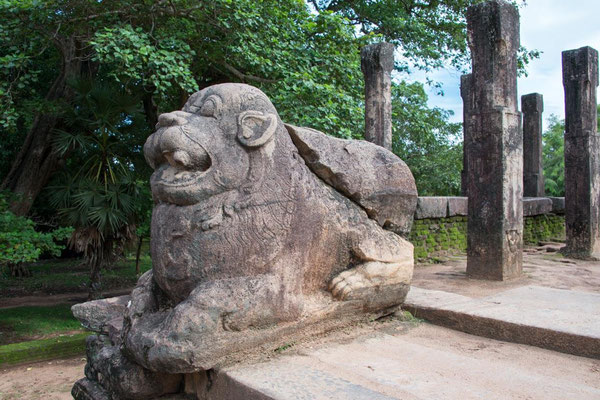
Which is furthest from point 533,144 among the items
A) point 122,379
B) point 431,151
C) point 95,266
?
point 122,379

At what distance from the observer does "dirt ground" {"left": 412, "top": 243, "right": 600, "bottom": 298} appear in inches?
193

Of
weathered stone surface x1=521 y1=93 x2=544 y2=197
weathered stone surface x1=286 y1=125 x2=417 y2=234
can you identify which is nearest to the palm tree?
weathered stone surface x1=286 y1=125 x2=417 y2=234

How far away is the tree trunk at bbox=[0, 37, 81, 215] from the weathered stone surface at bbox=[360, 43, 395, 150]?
4482mm

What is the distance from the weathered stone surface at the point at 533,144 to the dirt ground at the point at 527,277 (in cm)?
541

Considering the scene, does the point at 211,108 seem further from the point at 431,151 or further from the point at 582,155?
the point at 431,151

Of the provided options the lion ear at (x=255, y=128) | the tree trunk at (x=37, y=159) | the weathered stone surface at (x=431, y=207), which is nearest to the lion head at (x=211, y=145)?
the lion ear at (x=255, y=128)

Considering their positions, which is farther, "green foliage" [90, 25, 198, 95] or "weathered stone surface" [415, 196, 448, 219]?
"weathered stone surface" [415, 196, 448, 219]

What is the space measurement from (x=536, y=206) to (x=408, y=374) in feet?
25.6

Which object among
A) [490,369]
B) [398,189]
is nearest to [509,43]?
[398,189]

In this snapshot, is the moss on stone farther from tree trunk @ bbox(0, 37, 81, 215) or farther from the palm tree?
tree trunk @ bbox(0, 37, 81, 215)

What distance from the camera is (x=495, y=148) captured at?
206 inches

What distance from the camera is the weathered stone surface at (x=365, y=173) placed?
296 cm

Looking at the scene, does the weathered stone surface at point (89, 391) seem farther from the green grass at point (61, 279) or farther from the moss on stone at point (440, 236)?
the green grass at point (61, 279)

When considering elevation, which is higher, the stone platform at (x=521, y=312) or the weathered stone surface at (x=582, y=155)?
the weathered stone surface at (x=582, y=155)
